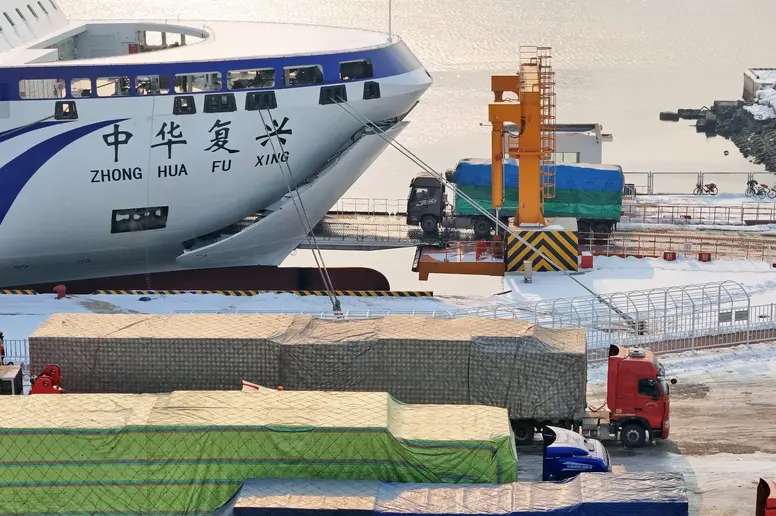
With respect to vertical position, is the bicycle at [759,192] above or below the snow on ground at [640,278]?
above

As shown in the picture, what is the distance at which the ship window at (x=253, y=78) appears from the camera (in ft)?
105

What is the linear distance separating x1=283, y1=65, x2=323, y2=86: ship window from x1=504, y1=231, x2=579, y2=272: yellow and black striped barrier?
6368 millimetres

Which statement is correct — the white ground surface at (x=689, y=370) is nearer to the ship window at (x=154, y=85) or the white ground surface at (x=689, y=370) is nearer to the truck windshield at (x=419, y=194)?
the ship window at (x=154, y=85)

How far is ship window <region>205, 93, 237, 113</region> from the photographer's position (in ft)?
104

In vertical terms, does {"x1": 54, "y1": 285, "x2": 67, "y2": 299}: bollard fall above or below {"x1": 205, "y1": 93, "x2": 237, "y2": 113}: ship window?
below

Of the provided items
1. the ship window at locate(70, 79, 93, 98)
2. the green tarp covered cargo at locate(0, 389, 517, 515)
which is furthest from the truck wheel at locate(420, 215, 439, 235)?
the green tarp covered cargo at locate(0, 389, 517, 515)

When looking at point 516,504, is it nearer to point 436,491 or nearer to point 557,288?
point 436,491

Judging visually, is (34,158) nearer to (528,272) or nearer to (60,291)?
(60,291)

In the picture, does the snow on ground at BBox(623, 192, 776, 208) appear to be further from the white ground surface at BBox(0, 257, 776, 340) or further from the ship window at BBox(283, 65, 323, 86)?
the ship window at BBox(283, 65, 323, 86)

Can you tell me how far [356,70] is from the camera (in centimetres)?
3344

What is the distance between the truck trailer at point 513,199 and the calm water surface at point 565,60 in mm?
1894

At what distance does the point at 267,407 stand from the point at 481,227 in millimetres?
18018

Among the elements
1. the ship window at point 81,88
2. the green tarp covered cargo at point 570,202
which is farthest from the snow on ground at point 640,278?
the ship window at point 81,88

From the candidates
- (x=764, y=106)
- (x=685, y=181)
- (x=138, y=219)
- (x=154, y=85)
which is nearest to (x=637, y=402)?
(x=154, y=85)
